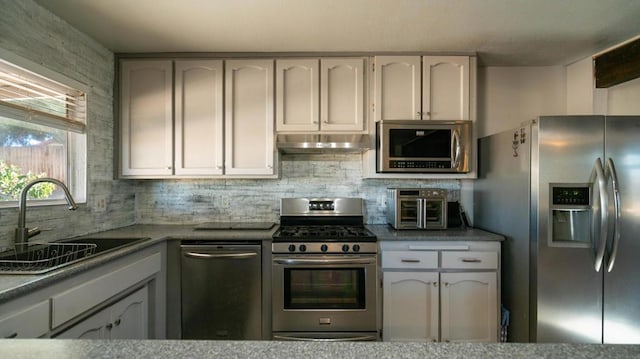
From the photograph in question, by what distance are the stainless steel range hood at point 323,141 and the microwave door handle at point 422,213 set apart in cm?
61

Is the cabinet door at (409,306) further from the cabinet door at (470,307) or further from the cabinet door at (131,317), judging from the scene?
the cabinet door at (131,317)

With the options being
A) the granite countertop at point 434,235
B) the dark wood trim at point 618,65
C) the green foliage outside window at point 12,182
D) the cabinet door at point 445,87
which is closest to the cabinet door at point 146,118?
the green foliage outside window at point 12,182

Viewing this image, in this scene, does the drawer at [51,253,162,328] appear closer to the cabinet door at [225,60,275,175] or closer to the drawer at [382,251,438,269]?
the cabinet door at [225,60,275,175]

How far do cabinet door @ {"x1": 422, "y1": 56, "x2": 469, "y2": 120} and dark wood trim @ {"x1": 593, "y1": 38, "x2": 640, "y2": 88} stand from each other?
3.44 feet

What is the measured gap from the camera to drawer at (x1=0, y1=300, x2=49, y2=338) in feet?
3.54

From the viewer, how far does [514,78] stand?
277 centimetres

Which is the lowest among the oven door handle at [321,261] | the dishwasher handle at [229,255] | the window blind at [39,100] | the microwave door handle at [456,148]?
the oven door handle at [321,261]

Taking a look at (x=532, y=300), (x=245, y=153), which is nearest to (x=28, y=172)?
(x=245, y=153)

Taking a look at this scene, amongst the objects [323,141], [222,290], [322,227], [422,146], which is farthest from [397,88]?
[222,290]

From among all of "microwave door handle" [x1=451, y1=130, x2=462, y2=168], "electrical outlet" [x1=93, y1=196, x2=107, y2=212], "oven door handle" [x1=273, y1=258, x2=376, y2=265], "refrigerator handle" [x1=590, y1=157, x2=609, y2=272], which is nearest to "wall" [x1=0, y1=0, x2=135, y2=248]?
"electrical outlet" [x1=93, y1=196, x2=107, y2=212]

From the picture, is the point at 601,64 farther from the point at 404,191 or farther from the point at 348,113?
the point at 348,113

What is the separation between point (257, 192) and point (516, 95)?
2547 mm

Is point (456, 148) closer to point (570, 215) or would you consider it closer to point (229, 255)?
point (570, 215)

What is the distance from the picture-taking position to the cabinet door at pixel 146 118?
2477 millimetres
